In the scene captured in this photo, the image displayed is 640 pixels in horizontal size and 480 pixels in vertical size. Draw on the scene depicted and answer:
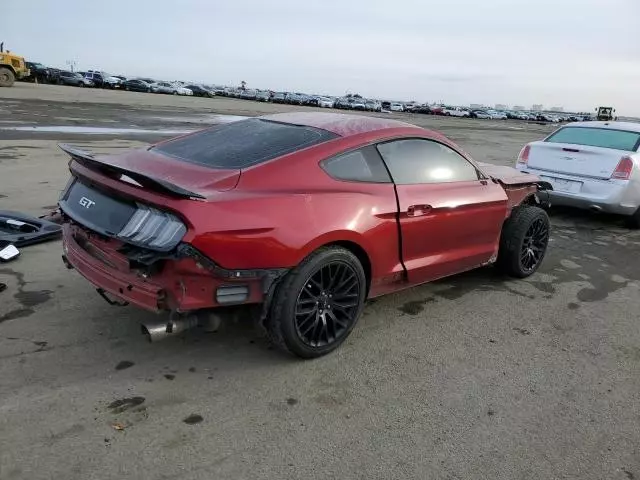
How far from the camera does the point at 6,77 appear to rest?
35969mm

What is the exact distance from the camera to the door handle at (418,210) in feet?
13.1

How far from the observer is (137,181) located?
3.14 metres

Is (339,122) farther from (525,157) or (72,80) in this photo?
(72,80)

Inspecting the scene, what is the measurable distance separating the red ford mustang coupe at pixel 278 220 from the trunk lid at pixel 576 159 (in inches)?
151

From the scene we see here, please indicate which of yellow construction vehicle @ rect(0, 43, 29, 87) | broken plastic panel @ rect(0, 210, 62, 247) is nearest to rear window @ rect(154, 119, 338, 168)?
broken plastic panel @ rect(0, 210, 62, 247)

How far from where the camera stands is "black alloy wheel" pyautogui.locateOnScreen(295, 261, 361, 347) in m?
3.44

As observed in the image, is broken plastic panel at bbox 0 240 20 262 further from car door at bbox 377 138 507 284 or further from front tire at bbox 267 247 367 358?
car door at bbox 377 138 507 284

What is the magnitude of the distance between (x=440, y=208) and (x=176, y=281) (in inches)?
84.0

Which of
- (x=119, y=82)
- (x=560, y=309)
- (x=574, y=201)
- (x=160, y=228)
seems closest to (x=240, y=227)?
(x=160, y=228)

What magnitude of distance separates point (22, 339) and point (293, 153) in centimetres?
212

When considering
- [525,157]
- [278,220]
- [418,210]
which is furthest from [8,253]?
[525,157]

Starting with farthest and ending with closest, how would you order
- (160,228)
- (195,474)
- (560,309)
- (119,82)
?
(119,82), (560,309), (160,228), (195,474)

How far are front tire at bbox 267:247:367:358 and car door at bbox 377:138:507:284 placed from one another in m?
0.58

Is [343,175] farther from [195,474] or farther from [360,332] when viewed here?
[195,474]
